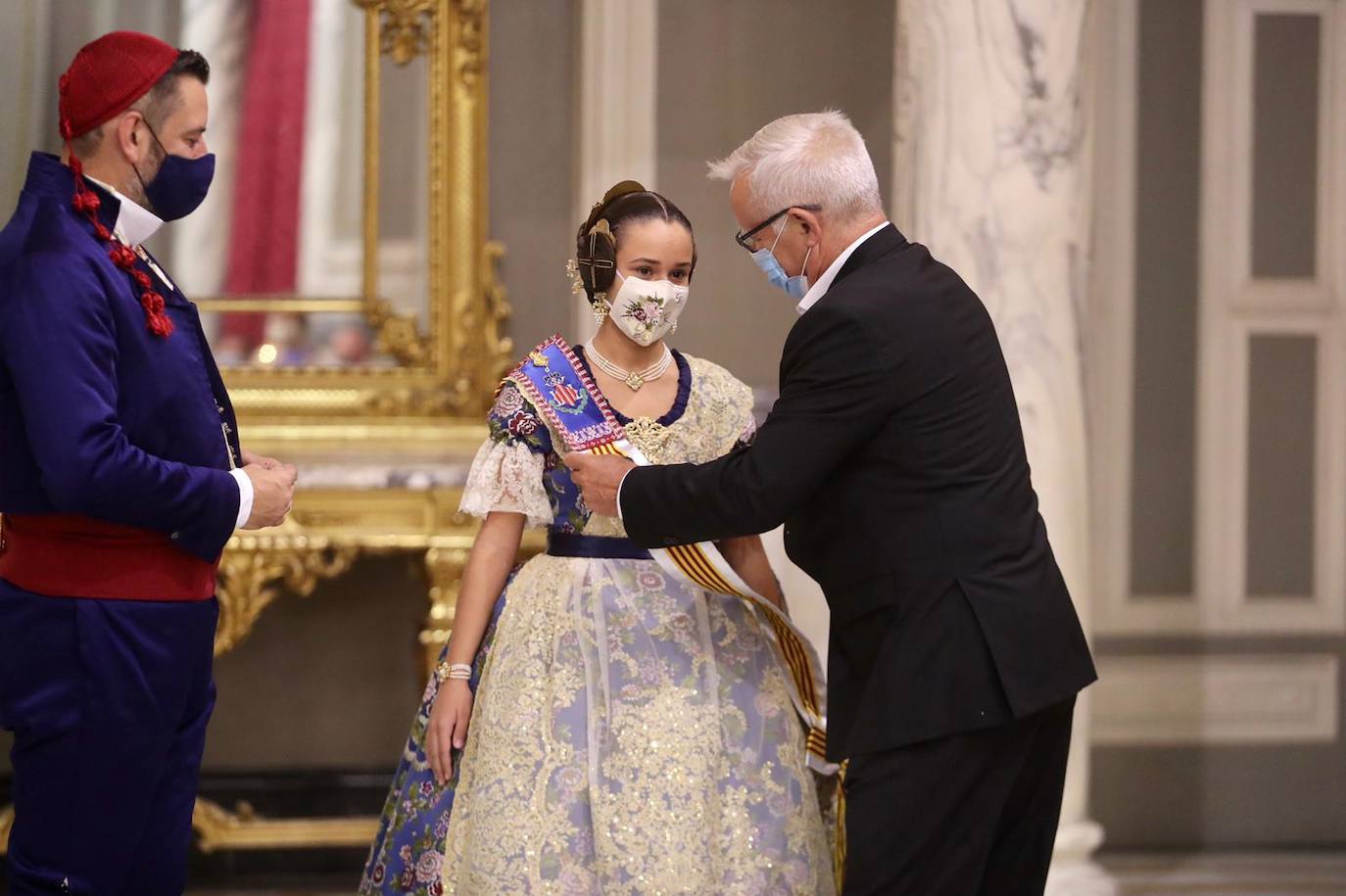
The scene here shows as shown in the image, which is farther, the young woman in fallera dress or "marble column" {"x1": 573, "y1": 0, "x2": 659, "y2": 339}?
"marble column" {"x1": 573, "y1": 0, "x2": 659, "y2": 339}

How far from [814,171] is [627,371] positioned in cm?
47

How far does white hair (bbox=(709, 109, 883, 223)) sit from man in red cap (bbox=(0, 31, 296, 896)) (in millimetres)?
798

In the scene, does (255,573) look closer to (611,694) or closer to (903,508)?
(611,694)

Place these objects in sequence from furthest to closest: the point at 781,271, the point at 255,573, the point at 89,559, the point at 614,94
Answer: the point at 614,94, the point at 255,573, the point at 781,271, the point at 89,559

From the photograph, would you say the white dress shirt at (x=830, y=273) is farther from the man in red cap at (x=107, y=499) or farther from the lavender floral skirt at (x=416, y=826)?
the man in red cap at (x=107, y=499)

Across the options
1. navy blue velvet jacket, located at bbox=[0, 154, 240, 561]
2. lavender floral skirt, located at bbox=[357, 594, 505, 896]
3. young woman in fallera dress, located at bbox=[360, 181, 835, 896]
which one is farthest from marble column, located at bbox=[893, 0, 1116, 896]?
navy blue velvet jacket, located at bbox=[0, 154, 240, 561]

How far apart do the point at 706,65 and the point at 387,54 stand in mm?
878

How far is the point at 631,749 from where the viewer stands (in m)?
2.30

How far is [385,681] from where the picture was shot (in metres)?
4.48

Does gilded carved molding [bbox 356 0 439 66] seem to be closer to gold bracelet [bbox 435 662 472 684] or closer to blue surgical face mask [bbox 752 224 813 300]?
blue surgical face mask [bbox 752 224 813 300]

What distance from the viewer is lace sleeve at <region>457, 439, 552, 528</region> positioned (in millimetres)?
2451

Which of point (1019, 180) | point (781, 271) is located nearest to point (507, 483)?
point (781, 271)

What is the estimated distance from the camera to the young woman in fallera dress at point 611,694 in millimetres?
2268

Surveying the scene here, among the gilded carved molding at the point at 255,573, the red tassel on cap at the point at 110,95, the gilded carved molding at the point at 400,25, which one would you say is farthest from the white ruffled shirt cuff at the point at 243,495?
the gilded carved molding at the point at 400,25
